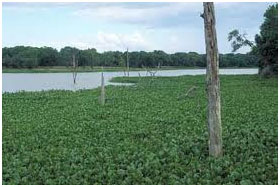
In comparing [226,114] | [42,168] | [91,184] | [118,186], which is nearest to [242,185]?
[118,186]

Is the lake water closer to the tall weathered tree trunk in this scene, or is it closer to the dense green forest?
the dense green forest

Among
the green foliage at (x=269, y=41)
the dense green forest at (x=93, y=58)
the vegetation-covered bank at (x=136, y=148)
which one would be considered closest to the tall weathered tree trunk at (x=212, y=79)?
the vegetation-covered bank at (x=136, y=148)

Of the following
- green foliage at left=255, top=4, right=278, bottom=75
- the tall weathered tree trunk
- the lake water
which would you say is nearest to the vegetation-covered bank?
the tall weathered tree trunk

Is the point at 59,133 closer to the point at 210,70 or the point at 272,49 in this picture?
the point at 210,70

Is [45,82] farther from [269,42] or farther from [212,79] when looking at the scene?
[212,79]

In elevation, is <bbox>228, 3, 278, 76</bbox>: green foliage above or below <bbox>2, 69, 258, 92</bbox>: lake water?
above

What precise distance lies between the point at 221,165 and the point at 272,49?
31.7 metres

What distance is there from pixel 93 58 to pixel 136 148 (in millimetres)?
75080

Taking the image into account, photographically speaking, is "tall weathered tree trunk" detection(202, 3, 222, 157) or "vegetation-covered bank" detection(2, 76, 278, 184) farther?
"tall weathered tree trunk" detection(202, 3, 222, 157)

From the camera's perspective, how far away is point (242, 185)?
6.46 metres

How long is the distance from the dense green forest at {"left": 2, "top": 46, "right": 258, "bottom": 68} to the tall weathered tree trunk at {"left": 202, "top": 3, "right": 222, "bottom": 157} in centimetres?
6697

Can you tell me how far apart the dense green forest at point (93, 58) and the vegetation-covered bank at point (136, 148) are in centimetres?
6126

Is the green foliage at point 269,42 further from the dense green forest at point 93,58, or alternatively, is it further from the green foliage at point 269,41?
the dense green forest at point 93,58

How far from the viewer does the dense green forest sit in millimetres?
82375
